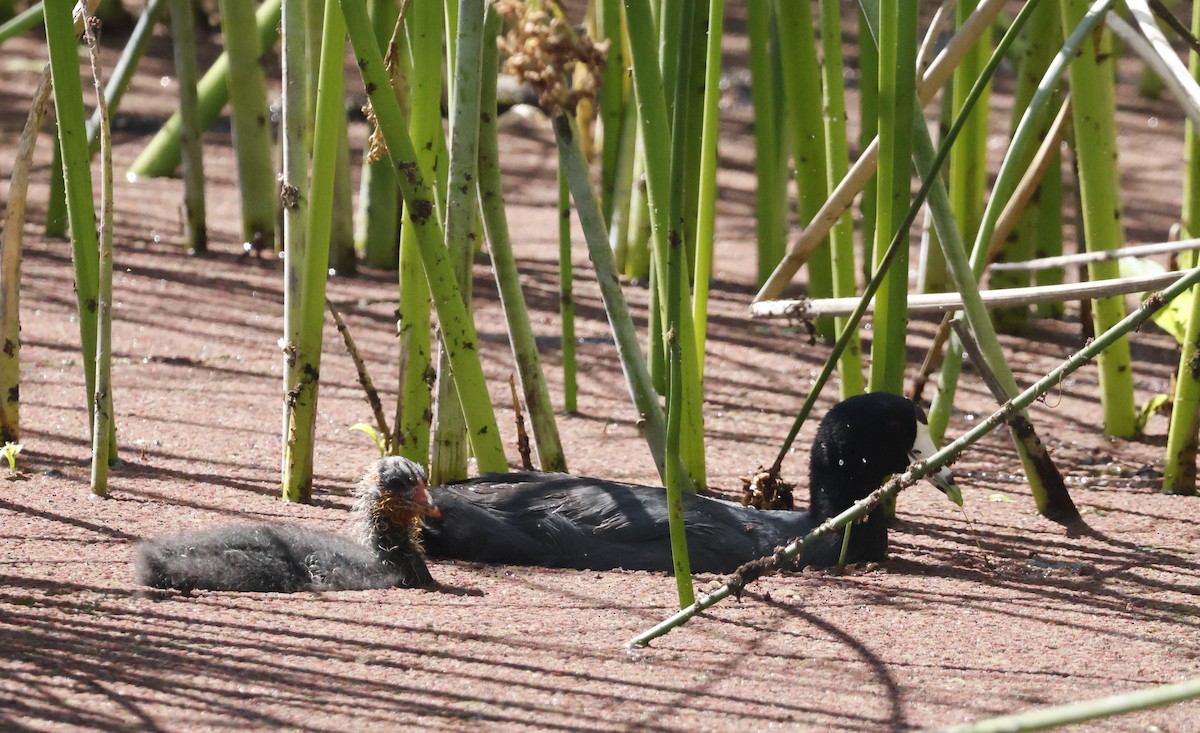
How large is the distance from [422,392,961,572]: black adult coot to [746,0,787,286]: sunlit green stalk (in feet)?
3.87

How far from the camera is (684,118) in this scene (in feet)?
7.47

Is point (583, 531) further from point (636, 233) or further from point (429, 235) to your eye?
point (636, 233)

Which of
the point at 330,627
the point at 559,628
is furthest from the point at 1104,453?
the point at 330,627

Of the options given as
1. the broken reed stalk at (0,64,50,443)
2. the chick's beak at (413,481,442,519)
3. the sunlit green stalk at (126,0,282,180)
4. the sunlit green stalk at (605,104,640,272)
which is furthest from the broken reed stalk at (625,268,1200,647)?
the sunlit green stalk at (126,0,282,180)

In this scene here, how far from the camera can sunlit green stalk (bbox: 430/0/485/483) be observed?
292cm

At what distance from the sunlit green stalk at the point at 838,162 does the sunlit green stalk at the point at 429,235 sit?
2.79ft

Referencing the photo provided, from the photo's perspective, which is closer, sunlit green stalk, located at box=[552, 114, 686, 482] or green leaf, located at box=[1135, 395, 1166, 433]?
sunlit green stalk, located at box=[552, 114, 686, 482]

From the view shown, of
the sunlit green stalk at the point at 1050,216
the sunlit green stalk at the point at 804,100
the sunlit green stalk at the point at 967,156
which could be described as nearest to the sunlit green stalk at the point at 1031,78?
the sunlit green stalk at the point at 1050,216

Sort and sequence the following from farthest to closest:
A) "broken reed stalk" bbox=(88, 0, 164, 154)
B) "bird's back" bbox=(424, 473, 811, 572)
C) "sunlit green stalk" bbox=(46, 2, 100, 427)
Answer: "broken reed stalk" bbox=(88, 0, 164, 154), "bird's back" bbox=(424, 473, 811, 572), "sunlit green stalk" bbox=(46, 2, 100, 427)

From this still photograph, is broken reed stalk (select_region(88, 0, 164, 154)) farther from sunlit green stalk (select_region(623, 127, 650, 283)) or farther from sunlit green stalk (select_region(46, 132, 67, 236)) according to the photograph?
sunlit green stalk (select_region(623, 127, 650, 283))

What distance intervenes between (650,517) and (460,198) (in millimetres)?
750

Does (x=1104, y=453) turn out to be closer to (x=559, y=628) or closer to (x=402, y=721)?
(x=559, y=628)

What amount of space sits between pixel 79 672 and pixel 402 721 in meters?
0.48

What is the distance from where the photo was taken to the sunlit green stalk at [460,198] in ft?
9.58
